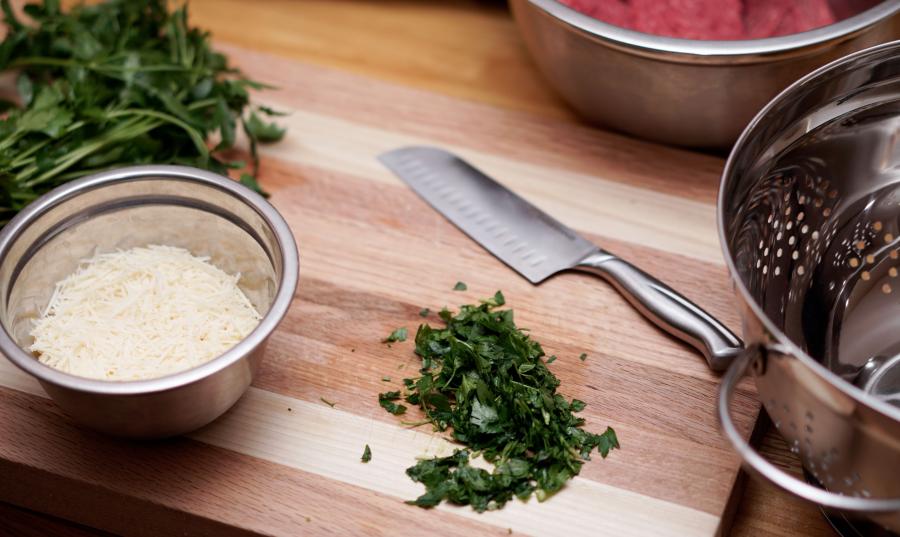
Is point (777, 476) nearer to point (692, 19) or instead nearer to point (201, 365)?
point (201, 365)

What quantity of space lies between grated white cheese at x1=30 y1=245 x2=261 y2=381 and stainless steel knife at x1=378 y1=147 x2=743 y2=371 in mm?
426

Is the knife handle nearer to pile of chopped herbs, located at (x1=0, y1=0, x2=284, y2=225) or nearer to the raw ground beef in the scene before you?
the raw ground beef

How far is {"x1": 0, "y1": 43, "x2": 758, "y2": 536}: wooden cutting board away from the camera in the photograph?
4.03ft

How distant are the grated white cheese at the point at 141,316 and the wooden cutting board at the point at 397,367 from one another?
12 centimetres

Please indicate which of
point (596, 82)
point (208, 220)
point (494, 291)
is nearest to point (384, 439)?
point (494, 291)

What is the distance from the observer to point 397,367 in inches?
54.9

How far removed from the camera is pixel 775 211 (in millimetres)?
1372

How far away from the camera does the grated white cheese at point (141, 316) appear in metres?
1.23

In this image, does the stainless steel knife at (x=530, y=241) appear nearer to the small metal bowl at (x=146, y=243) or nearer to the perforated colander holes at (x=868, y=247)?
the perforated colander holes at (x=868, y=247)

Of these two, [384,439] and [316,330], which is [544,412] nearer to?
[384,439]

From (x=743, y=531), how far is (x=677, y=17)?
94 centimetres

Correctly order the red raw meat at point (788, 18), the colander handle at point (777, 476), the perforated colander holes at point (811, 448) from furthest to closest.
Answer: the red raw meat at point (788, 18), the perforated colander holes at point (811, 448), the colander handle at point (777, 476)

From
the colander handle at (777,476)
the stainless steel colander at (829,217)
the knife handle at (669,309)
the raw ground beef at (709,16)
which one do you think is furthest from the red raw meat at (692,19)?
the colander handle at (777,476)

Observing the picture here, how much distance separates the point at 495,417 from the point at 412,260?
0.39m
